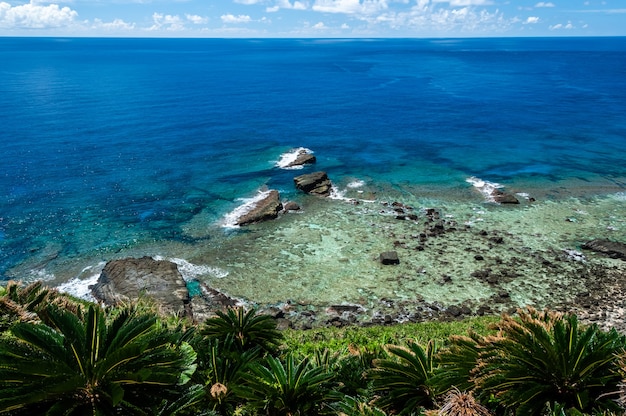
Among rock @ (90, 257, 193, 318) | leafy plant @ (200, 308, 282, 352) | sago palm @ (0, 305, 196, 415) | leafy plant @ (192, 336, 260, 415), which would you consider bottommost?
rock @ (90, 257, 193, 318)

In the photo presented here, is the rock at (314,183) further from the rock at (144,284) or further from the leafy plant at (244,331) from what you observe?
the leafy plant at (244,331)

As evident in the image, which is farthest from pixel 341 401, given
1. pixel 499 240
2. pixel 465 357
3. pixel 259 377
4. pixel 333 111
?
pixel 333 111

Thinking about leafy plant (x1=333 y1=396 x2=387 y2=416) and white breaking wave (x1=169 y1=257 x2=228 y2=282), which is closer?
leafy plant (x1=333 y1=396 x2=387 y2=416)

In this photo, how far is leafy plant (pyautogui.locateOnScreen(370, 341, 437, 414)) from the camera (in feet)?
41.4

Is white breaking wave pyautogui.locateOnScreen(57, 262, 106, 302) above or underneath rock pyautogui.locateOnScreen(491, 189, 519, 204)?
underneath

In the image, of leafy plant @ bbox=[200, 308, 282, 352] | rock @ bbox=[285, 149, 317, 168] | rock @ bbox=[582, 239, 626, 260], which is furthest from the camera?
rock @ bbox=[285, 149, 317, 168]

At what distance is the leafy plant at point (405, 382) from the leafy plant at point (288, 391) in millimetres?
1474

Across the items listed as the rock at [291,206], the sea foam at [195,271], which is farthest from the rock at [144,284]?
the rock at [291,206]

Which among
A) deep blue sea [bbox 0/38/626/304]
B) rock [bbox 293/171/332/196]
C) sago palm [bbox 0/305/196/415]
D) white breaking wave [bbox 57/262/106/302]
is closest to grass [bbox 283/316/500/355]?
sago palm [bbox 0/305/196/415]

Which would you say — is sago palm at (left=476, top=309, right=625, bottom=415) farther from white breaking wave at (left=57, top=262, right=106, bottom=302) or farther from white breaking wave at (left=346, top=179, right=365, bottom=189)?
white breaking wave at (left=346, top=179, right=365, bottom=189)

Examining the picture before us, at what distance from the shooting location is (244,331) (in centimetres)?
1723

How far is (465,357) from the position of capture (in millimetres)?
13164

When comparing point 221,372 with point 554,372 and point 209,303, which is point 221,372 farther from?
point 209,303

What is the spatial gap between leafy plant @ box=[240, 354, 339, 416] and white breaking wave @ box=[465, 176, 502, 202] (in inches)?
1668
